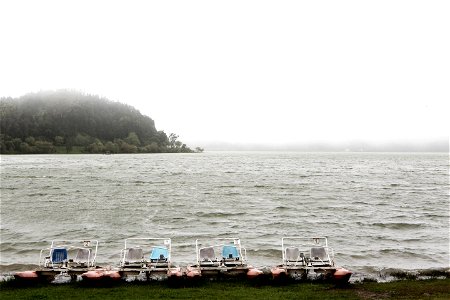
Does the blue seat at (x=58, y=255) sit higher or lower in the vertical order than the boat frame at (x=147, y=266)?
higher

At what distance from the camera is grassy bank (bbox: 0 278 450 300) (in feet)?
54.4

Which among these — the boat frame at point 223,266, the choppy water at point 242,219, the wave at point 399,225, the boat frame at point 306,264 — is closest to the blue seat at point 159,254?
the boat frame at point 223,266

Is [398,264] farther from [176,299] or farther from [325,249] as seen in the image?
[176,299]

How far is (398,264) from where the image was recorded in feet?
86.6

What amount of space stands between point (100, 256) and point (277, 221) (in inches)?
803

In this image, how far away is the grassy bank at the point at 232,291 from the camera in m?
16.6

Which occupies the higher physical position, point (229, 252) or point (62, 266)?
point (229, 252)

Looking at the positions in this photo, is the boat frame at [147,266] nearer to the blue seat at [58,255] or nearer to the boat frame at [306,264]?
the blue seat at [58,255]

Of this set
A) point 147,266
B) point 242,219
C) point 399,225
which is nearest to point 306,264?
point 147,266

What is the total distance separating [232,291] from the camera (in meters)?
17.5

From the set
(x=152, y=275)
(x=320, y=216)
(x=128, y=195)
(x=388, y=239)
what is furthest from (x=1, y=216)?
(x=388, y=239)

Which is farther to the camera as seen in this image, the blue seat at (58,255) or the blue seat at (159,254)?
the blue seat at (159,254)

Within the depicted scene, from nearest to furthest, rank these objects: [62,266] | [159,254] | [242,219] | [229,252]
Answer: [62,266]
[159,254]
[229,252]
[242,219]

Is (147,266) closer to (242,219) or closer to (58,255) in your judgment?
(58,255)
